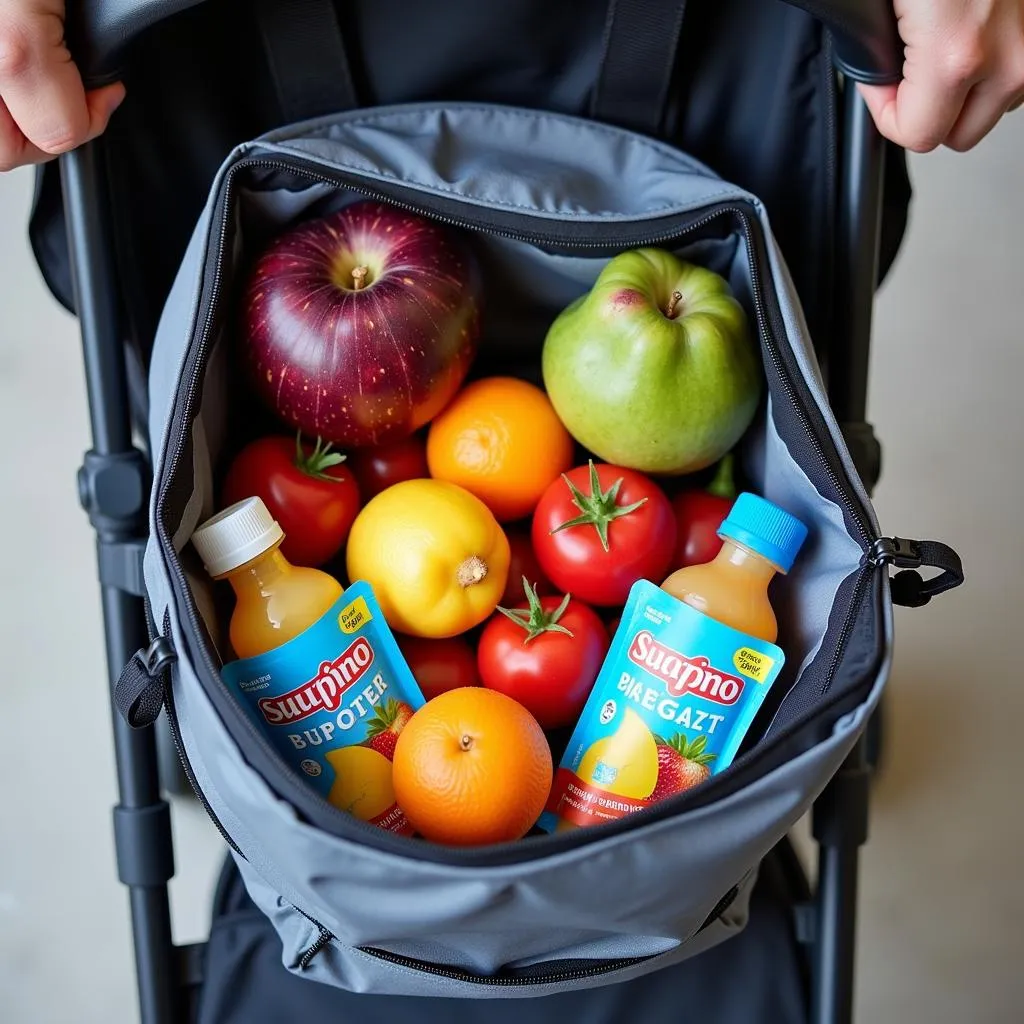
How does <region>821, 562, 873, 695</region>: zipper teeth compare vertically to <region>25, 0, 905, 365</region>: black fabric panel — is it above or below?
below

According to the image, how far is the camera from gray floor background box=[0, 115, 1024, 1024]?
129 cm

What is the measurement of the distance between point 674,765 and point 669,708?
4 centimetres

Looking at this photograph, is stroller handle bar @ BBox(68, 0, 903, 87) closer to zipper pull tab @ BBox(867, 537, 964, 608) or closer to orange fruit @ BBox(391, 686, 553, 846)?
zipper pull tab @ BBox(867, 537, 964, 608)

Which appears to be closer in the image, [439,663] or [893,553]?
[893,553]

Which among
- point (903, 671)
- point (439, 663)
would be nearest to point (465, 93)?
point (439, 663)

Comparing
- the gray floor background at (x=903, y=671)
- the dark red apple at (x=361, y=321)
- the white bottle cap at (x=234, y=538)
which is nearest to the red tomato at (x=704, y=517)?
the dark red apple at (x=361, y=321)

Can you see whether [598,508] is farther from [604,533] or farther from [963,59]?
[963,59]

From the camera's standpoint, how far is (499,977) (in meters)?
0.72

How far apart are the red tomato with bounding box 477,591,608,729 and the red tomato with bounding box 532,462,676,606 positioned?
3 centimetres

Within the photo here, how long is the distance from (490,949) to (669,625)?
0.78 feet

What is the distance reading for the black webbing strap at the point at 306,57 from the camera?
2.63ft

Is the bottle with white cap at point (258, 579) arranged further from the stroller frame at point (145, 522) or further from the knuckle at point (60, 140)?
the knuckle at point (60, 140)

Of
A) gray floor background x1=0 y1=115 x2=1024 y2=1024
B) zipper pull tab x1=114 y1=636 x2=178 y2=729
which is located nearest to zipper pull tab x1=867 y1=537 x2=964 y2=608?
zipper pull tab x1=114 y1=636 x2=178 y2=729

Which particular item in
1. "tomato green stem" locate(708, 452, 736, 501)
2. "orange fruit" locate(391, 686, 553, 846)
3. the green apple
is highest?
the green apple
